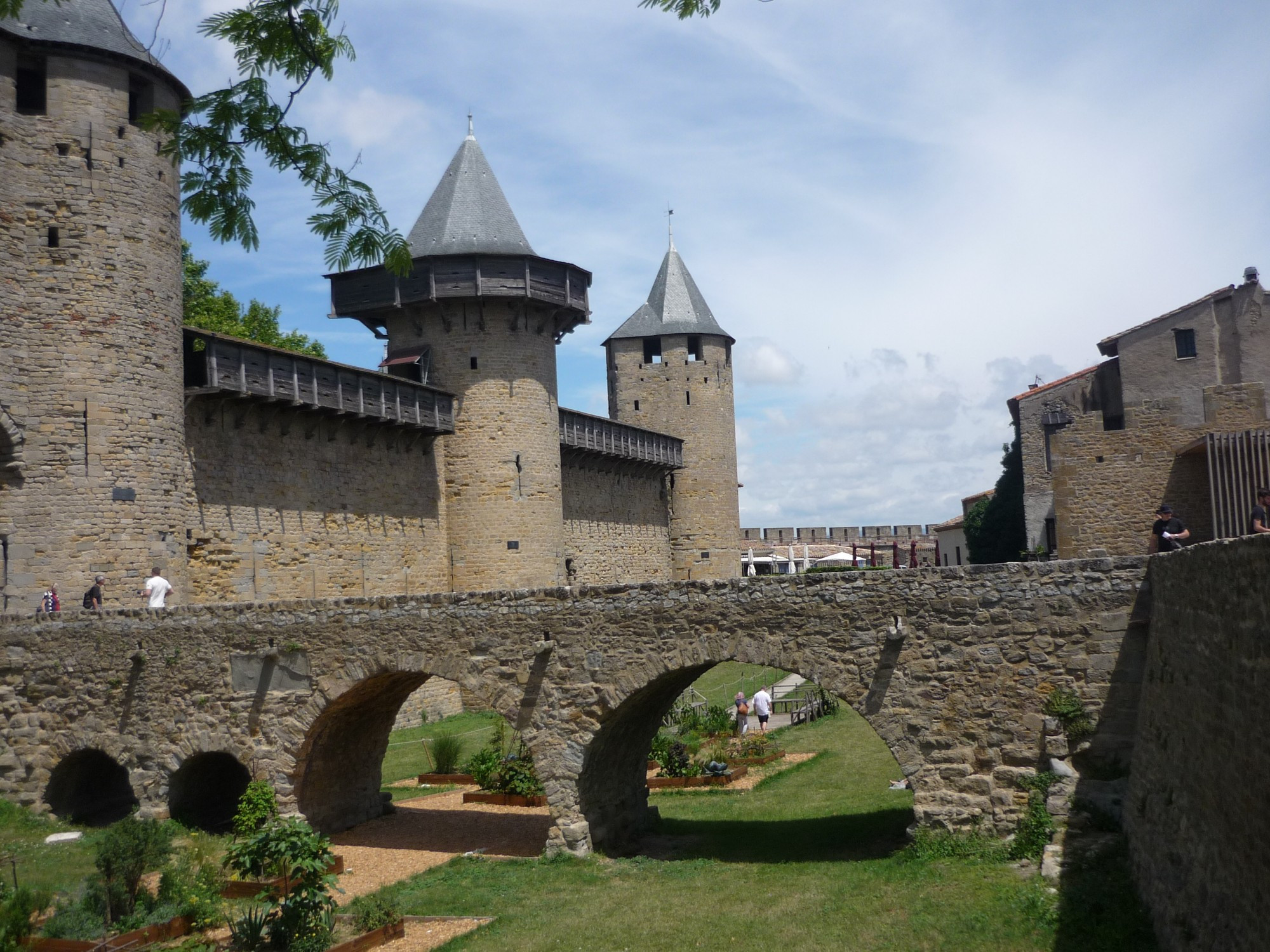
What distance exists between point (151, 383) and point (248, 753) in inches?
274

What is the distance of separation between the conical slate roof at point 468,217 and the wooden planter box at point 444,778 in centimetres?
1249

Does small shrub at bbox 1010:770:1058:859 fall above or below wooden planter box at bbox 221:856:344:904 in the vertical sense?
above

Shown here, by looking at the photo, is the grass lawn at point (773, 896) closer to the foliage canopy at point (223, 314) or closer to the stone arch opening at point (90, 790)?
the stone arch opening at point (90, 790)

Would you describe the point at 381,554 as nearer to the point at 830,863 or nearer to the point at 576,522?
the point at 576,522

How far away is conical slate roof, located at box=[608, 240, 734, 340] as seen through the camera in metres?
40.0

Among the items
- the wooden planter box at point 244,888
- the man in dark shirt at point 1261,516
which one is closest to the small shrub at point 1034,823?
the man in dark shirt at point 1261,516

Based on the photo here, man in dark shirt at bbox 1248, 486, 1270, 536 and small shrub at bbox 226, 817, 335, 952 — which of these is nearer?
small shrub at bbox 226, 817, 335, 952

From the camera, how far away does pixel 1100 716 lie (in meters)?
11.8

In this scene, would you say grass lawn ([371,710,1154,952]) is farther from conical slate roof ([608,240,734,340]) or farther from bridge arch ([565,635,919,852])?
conical slate roof ([608,240,734,340])

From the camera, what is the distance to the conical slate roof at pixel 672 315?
40.0 meters

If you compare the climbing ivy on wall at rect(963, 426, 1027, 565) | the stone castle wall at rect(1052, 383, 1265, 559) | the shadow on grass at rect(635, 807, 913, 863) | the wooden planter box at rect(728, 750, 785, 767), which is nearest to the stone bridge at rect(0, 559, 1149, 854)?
the shadow on grass at rect(635, 807, 913, 863)

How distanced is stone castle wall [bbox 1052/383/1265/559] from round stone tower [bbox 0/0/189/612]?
15097 mm

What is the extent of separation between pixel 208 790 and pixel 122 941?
637 cm

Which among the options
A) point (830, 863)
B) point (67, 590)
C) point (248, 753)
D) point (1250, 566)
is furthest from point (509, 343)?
point (1250, 566)
